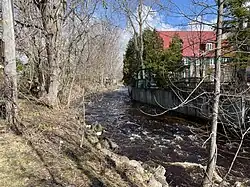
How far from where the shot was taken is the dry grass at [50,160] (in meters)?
4.74

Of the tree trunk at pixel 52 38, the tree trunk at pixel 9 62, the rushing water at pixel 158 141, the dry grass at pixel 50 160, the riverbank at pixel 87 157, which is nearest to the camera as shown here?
the dry grass at pixel 50 160

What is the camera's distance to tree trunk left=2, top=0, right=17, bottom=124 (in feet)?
23.8

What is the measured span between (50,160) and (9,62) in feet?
9.64

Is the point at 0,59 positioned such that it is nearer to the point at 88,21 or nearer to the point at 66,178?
the point at 88,21

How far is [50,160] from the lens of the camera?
18.0 ft

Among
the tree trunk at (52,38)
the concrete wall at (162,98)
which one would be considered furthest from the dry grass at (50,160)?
the concrete wall at (162,98)

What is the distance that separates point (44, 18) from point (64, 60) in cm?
146

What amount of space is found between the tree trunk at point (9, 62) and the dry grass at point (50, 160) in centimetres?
49

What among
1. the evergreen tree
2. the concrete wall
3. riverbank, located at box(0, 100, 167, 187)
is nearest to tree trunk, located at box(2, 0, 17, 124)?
riverbank, located at box(0, 100, 167, 187)

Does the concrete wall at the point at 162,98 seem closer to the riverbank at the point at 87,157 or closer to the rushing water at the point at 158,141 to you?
the rushing water at the point at 158,141

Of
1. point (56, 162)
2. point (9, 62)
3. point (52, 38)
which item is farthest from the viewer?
point (52, 38)

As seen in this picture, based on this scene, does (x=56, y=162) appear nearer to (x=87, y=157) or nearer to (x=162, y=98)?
(x=87, y=157)

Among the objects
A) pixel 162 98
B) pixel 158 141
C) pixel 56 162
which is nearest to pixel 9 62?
pixel 56 162

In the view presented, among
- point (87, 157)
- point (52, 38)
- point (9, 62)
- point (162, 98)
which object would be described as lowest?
point (162, 98)
